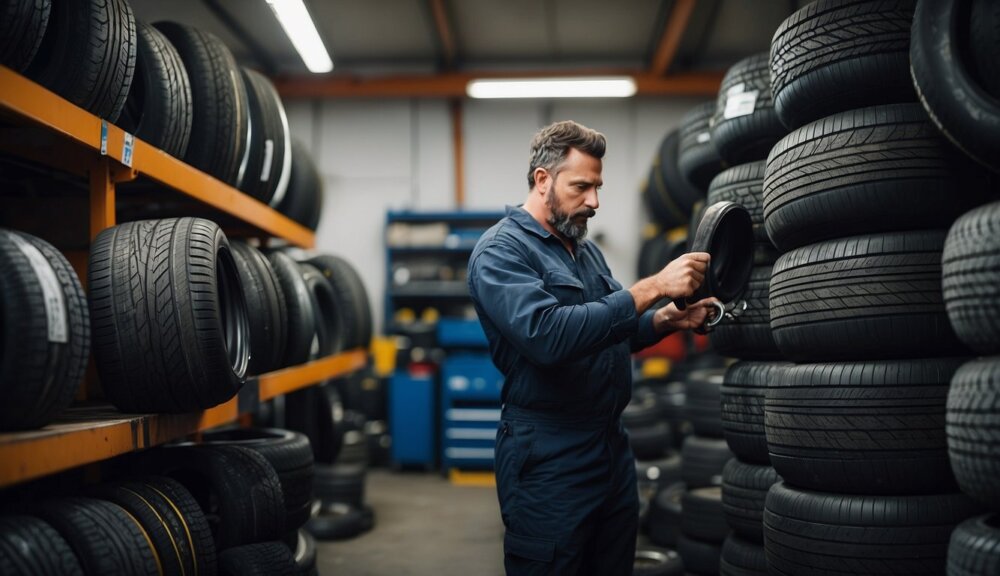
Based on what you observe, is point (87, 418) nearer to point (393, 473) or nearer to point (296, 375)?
point (296, 375)

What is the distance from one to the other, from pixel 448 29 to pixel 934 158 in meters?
6.61

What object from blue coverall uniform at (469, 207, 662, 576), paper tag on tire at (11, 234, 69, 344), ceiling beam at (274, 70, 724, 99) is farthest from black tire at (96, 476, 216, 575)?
ceiling beam at (274, 70, 724, 99)

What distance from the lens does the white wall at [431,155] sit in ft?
30.4

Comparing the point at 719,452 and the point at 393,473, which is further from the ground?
the point at 719,452

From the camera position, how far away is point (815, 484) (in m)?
2.25

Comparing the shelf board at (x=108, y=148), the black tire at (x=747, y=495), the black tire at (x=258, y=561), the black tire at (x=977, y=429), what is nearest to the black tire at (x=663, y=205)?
the black tire at (x=747, y=495)

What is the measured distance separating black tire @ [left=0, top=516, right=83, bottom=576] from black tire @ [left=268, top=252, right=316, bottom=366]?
1850 millimetres

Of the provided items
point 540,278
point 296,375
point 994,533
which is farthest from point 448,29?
point 994,533

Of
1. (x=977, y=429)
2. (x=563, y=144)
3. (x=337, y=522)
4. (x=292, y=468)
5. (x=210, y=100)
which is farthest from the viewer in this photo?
(x=337, y=522)

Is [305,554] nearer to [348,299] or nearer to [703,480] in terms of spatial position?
[703,480]

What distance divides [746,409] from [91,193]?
7.32 feet

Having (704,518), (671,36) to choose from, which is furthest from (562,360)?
(671,36)

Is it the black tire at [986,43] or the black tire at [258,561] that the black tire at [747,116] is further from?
the black tire at [258,561]

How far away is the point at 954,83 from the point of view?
1.75 metres
